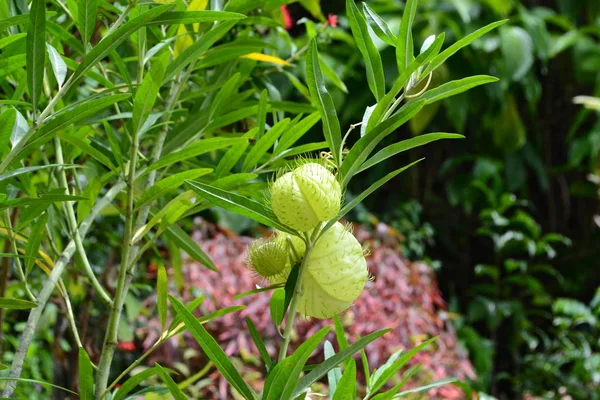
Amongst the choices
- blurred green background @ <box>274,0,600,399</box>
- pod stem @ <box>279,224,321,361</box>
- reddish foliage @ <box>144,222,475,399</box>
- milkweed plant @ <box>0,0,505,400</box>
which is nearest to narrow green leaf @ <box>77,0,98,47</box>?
milkweed plant @ <box>0,0,505,400</box>

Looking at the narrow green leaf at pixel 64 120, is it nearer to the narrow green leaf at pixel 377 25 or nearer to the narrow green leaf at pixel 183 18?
the narrow green leaf at pixel 183 18

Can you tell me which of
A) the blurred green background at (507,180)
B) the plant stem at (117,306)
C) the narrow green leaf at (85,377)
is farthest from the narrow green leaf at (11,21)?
the blurred green background at (507,180)

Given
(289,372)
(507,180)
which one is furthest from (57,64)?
(507,180)

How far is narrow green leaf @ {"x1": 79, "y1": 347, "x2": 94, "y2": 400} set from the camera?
0.46m

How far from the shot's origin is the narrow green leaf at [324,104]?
0.43 m

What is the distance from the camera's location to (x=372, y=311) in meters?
2.36

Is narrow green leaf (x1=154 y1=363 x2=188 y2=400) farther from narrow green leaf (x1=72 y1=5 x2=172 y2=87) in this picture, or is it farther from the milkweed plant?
narrow green leaf (x1=72 y1=5 x2=172 y2=87)

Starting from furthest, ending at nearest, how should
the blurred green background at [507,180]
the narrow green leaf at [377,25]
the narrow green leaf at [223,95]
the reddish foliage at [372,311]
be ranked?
the blurred green background at [507,180] → the reddish foliage at [372,311] → the narrow green leaf at [223,95] → the narrow green leaf at [377,25]

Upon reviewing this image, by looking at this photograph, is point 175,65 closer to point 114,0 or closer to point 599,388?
point 114,0

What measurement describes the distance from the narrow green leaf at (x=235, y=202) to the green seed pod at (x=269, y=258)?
0.11ft

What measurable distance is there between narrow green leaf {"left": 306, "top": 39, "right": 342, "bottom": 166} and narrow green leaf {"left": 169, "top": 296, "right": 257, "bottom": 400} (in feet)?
0.39

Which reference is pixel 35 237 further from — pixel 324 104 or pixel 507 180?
pixel 507 180

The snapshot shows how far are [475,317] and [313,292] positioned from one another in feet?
9.49

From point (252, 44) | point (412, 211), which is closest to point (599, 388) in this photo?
point (412, 211)
